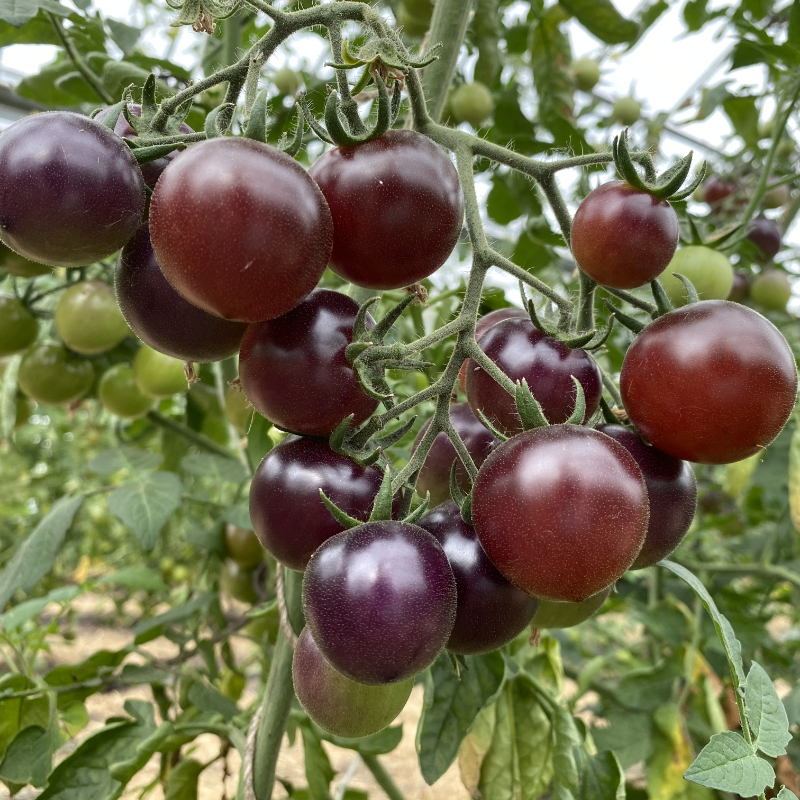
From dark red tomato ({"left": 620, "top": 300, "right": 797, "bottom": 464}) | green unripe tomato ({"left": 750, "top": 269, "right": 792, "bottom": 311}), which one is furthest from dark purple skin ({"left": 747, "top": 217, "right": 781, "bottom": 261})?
dark red tomato ({"left": 620, "top": 300, "right": 797, "bottom": 464})

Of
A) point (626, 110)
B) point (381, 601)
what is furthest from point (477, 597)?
point (626, 110)

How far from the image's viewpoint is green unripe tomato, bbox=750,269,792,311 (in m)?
1.35

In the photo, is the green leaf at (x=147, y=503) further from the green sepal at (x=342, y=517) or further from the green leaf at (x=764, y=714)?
the green leaf at (x=764, y=714)

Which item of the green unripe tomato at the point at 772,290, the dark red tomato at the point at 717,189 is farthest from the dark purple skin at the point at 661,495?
the dark red tomato at the point at 717,189

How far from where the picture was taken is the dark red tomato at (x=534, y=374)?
1.51 feet

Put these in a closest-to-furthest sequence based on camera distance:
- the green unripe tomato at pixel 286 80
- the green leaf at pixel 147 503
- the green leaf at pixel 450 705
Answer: the green leaf at pixel 450 705
the green leaf at pixel 147 503
the green unripe tomato at pixel 286 80

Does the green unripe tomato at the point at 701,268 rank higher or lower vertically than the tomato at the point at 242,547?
higher

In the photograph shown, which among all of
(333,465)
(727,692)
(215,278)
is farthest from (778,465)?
(215,278)

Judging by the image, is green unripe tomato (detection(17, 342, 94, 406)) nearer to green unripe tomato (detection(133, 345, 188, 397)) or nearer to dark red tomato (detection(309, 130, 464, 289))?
green unripe tomato (detection(133, 345, 188, 397))

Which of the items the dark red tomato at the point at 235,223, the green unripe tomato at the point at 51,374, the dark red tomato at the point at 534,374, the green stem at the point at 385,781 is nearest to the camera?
the dark red tomato at the point at 235,223

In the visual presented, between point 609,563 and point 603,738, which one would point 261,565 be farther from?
point 609,563

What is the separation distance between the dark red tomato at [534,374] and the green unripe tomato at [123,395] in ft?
2.55

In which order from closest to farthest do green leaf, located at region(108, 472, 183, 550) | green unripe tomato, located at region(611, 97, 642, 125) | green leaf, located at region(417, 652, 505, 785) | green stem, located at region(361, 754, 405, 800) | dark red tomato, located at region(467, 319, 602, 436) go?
dark red tomato, located at region(467, 319, 602, 436) < green leaf, located at region(417, 652, 505, 785) < green leaf, located at region(108, 472, 183, 550) < green stem, located at region(361, 754, 405, 800) < green unripe tomato, located at region(611, 97, 642, 125)

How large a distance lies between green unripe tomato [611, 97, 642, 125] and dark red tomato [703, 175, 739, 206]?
225mm
